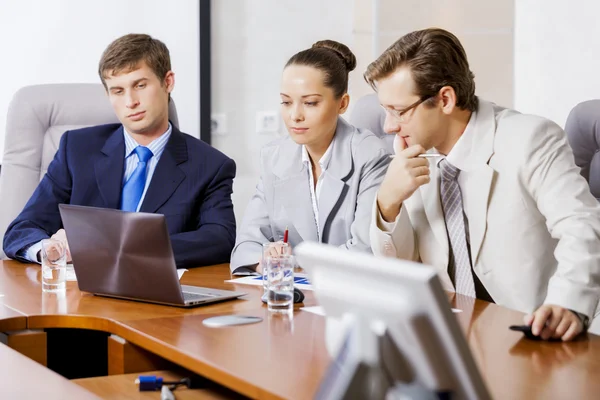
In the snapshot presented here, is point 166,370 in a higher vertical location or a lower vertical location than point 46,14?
lower

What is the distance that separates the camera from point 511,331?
58.5 inches

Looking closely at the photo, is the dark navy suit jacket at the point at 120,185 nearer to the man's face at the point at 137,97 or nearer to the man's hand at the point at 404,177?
the man's face at the point at 137,97

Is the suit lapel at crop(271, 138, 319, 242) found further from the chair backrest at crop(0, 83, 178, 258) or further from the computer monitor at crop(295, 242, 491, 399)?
the computer monitor at crop(295, 242, 491, 399)

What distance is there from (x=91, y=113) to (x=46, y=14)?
1.33 m

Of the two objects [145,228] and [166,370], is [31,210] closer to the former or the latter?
[145,228]

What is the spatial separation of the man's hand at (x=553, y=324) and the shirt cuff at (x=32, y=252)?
4.84ft

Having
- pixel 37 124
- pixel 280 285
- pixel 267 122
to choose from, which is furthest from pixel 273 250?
pixel 267 122

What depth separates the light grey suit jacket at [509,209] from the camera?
187cm

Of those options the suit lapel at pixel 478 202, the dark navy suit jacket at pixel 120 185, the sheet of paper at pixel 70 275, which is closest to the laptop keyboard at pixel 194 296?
the sheet of paper at pixel 70 275

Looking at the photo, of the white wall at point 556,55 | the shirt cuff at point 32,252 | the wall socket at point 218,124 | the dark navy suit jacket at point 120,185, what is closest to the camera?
the shirt cuff at point 32,252

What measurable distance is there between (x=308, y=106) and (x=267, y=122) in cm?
188

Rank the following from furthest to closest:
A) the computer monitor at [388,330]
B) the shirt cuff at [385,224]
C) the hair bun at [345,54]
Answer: the hair bun at [345,54] < the shirt cuff at [385,224] < the computer monitor at [388,330]

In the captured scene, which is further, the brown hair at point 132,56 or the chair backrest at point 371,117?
the chair backrest at point 371,117

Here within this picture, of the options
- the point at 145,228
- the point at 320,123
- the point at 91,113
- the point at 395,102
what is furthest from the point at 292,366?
the point at 91,113
